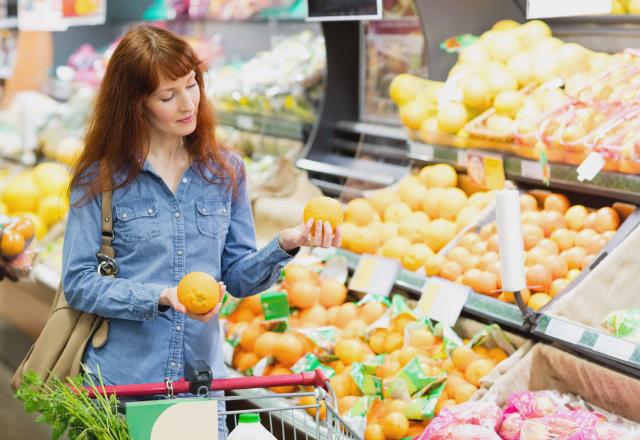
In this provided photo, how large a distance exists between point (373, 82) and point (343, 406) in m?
2.28

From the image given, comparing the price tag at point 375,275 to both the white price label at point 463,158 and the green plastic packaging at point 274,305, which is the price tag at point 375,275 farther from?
the white price label at point 463,158

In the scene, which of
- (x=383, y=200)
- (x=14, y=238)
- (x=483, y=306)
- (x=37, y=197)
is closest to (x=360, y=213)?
(x=383, y=200)

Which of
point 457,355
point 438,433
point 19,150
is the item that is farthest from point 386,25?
point 19,150

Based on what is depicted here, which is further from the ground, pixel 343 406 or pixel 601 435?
pixel 601 435

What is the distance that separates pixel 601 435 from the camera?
2260 millimetres

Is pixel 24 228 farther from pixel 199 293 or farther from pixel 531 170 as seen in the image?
pixel 531 170

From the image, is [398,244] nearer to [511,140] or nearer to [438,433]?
[511,140]

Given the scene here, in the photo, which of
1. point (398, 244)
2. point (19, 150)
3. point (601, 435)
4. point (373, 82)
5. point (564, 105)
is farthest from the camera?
point (19, 150)

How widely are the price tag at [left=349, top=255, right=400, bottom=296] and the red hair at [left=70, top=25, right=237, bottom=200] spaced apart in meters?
0.99

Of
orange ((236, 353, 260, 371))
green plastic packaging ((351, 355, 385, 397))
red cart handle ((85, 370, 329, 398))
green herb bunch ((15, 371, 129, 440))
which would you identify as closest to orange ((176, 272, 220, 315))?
red cart handle ((85, 370, 329, 398))

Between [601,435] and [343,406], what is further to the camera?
[343,406]

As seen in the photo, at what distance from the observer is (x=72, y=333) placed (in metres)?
2.45

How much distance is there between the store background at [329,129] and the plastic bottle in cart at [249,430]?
3.33 feet

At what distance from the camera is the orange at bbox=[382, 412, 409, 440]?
261cm
